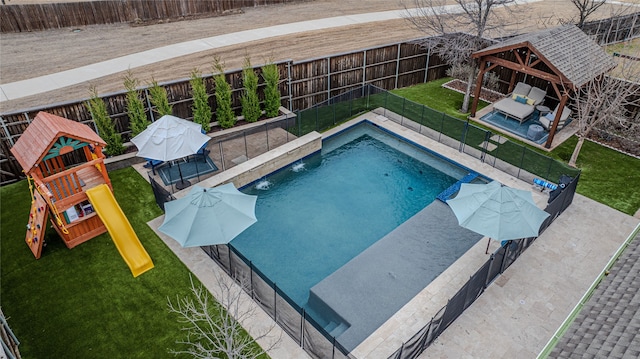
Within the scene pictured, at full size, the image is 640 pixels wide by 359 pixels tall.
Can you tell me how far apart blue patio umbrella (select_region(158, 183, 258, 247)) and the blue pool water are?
232 centimetres

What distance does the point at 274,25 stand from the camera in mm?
29031

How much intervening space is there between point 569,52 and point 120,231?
20.5 meters

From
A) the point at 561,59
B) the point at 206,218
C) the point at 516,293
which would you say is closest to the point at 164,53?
the point at 206,218

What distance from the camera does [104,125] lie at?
17656 mm

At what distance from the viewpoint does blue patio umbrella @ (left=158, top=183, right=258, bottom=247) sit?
12.6 m

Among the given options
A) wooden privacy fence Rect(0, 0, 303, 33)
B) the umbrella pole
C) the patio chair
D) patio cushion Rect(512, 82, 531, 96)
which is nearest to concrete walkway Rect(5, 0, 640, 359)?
the umbrella pole

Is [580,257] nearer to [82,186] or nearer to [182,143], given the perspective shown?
[182,143]

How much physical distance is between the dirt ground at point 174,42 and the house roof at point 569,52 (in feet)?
29.6

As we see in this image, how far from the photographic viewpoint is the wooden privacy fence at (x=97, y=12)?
26.0 meters

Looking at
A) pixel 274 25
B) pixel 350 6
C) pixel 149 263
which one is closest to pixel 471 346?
pixel 149 263

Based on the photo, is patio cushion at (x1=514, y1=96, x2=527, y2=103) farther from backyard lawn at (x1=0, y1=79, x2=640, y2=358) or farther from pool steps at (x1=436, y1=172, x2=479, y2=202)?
pool steps at (x1=436, y1=172, x2=479, y2=202)

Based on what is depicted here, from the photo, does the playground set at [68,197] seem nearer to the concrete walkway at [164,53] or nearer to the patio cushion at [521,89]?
the concrete walkway at [164,53]

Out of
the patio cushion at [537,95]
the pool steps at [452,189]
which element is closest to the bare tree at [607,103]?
the patio cushion at [537,95]

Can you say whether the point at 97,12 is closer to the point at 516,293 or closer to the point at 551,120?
the point at 551,120
